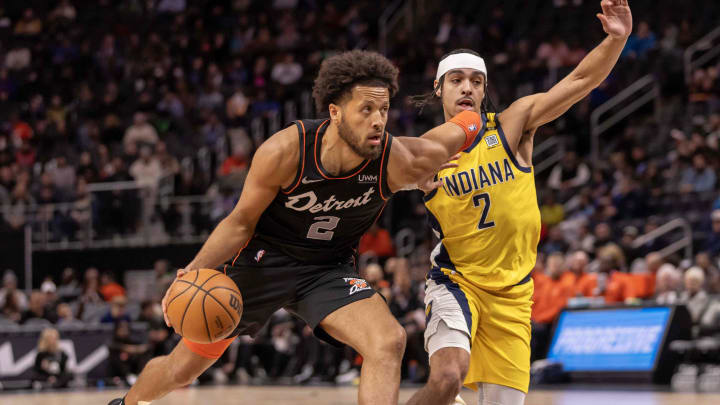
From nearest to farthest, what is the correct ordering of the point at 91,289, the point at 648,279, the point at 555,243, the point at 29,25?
the point at 648,279 → the point at 555,243 → the point at 91,289 → the point at 29,25

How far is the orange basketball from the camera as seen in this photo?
5465 mm

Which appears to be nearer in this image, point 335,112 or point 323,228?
point 335,112

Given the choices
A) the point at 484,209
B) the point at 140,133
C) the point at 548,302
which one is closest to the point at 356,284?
the point at 484,209

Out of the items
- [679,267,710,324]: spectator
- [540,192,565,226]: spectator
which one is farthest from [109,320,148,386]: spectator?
[679,267,710,324]: spectator

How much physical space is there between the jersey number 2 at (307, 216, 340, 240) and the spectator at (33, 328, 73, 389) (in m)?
10.5

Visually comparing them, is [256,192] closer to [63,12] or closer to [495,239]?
[495,239]

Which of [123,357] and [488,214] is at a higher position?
[488,214]

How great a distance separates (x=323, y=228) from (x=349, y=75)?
0.89m

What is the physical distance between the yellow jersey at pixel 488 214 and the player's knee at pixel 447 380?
0.58m

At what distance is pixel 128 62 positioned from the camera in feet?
78.9

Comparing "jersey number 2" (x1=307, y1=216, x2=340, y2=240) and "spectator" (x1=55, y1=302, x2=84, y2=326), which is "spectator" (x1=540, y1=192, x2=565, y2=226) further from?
"jersey number 2" (x1=307, y1=216, x2=340, y2=240)

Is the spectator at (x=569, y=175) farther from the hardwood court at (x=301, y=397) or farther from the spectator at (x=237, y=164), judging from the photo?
the hardwood court at (x=301, y=397)

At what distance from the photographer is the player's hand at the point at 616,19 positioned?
19.4 feet

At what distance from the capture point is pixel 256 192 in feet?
18.2
